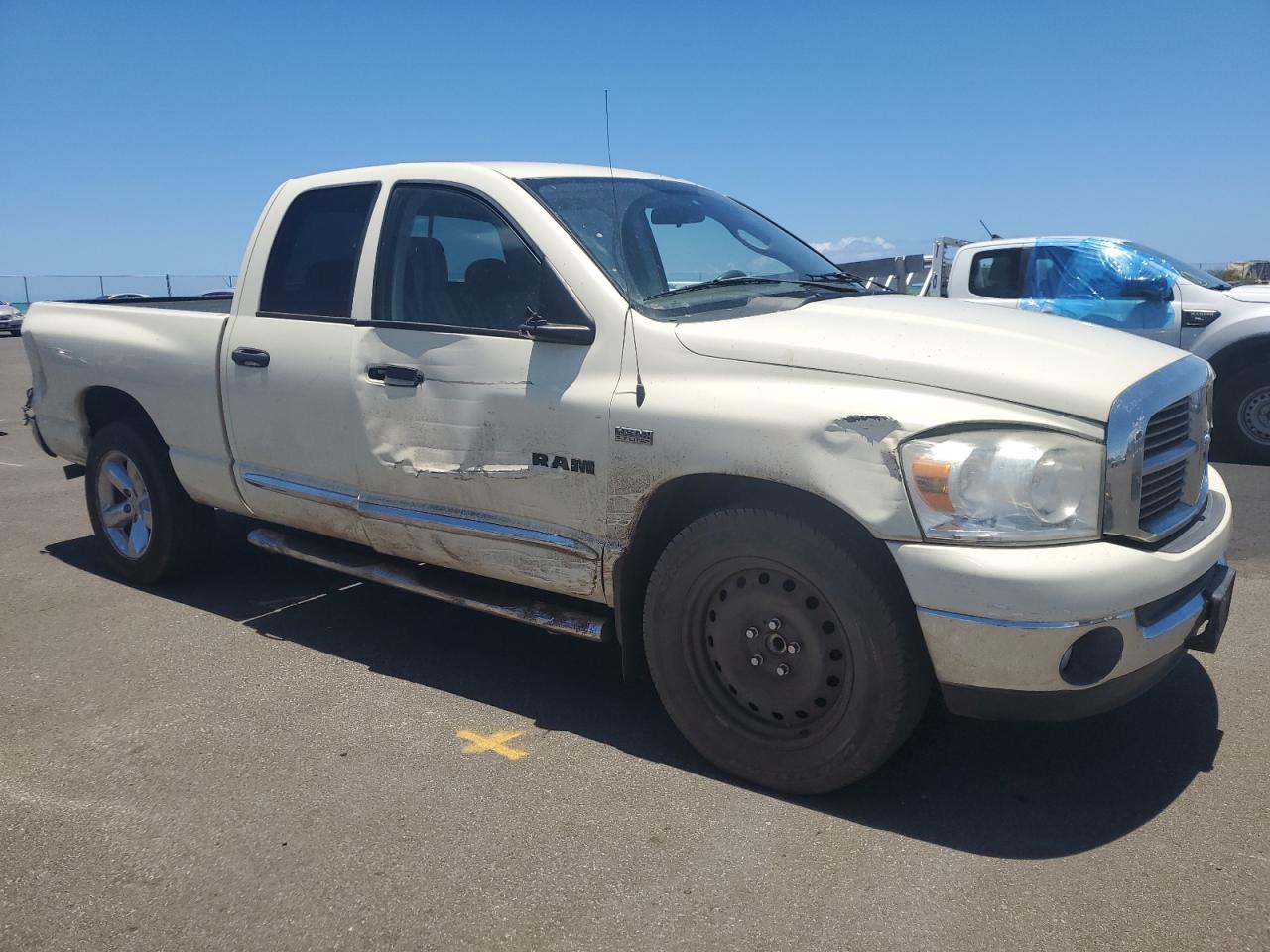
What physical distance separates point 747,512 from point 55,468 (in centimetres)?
798

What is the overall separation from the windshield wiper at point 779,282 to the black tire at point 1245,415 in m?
5.63

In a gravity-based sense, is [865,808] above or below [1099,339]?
below

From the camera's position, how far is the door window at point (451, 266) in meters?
3.85

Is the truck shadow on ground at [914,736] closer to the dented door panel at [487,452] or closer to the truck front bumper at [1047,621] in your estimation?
the truck front bumper at [1047,621]

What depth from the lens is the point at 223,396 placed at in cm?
476

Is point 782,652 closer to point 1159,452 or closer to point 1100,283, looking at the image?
point 1159,452

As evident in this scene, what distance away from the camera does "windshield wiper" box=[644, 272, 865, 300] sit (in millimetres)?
3863

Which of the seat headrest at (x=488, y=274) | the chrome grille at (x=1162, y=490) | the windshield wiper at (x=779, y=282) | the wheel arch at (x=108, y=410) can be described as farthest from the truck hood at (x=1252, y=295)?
the wheel arch at (x=108, y=410)

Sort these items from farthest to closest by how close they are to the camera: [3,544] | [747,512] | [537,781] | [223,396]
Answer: [3,544] < [223,396] < [537,781] < [747,512]

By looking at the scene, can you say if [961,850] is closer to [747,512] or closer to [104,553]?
[747,512]

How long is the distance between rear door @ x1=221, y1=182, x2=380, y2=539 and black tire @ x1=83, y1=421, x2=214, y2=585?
0.73 metres

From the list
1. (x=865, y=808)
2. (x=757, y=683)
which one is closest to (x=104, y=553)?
(x=757, y=683)

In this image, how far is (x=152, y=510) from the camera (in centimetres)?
535

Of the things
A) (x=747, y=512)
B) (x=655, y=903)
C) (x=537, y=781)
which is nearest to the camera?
(x=655, y=903)
